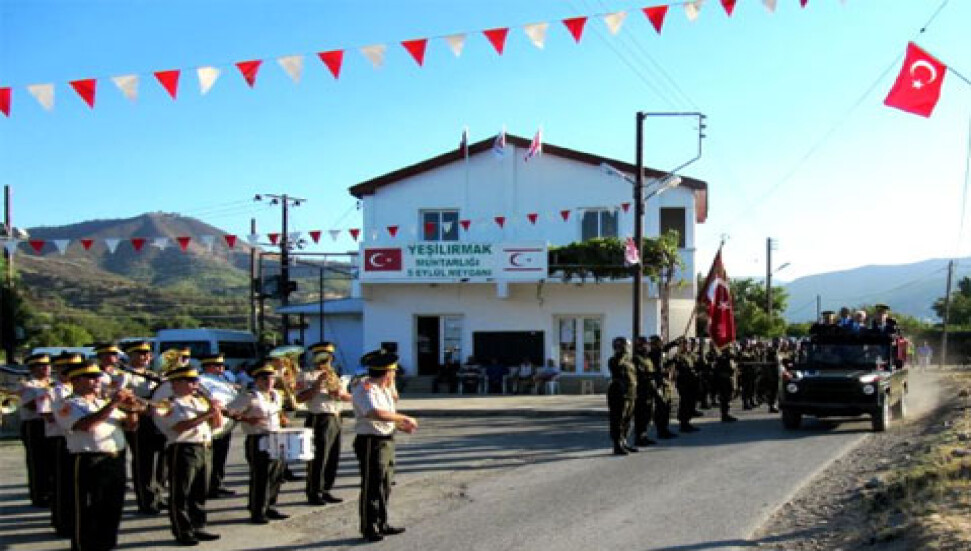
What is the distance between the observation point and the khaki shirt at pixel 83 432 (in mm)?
7953

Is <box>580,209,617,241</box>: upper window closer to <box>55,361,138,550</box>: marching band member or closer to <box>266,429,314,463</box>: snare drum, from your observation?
<box>266,429,314,463</box>: snare drum

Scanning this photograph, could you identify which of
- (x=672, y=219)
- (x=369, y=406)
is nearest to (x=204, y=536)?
(x=369, y=406)

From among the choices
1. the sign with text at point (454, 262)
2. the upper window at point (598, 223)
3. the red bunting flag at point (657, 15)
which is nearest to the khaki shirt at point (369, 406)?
the red bunting flag at point (657, 15)

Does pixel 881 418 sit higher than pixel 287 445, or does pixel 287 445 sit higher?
pixel 287 445

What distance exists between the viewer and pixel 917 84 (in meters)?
13.2

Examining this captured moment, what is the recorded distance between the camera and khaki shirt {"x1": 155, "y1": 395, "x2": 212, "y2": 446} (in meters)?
8.59

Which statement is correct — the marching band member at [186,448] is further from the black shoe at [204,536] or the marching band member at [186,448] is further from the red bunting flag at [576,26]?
the red bunting flag at [576,26]

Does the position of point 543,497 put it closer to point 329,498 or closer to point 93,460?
point 329,498

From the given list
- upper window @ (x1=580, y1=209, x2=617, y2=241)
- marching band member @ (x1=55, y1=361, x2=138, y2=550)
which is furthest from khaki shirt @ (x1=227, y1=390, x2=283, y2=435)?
upper window @ (x1=580, y1=209, x2=617, y2=241)

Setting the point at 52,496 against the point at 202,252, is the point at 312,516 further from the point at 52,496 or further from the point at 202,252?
the point at 202,252

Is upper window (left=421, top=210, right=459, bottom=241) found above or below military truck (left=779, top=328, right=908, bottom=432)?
above

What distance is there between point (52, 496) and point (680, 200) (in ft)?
74.2

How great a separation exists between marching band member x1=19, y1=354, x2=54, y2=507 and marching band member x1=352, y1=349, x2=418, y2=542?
4.03m

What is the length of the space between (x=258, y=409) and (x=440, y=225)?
21415 mm
